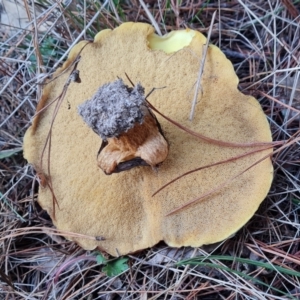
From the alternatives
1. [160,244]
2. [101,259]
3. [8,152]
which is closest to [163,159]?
[160,244]

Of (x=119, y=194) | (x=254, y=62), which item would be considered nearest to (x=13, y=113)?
(x=119, y=194)

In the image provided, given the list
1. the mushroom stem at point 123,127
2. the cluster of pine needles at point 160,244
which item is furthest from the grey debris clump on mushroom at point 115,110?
the cluster of pine needles at point 160,244

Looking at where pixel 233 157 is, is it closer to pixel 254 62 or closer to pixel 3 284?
pixel 254 62

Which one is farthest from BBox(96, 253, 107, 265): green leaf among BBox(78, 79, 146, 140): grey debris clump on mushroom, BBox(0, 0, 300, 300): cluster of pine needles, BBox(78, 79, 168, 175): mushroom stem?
BBox(78, 79, 146, 140): grey debris clump on mushroom

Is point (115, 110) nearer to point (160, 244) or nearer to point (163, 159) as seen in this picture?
point (163, 159)

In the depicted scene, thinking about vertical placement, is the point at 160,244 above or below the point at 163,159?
below

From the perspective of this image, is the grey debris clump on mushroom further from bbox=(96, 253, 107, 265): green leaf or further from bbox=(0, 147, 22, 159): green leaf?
bbox=(0, 147, 22, 159): green leaf
